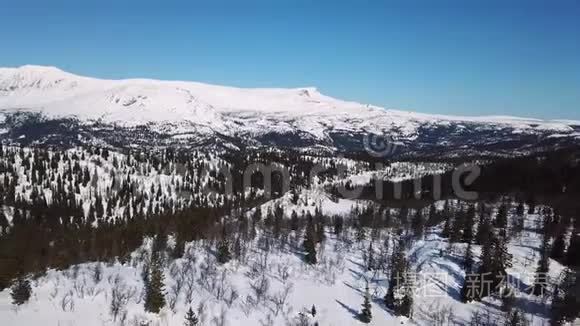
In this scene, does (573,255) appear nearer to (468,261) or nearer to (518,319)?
(468,261)

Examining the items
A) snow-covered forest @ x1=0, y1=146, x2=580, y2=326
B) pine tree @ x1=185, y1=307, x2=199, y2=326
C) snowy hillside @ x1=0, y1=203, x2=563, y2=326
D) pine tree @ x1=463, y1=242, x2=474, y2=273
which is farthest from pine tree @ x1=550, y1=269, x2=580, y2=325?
pine tree @ x1=185, y1=307, x2=199, y2=326

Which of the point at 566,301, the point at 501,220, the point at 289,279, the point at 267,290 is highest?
the point at 501,220

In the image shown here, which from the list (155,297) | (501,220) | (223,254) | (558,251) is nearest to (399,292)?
(223,254)

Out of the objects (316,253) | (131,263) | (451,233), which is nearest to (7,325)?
(131,263)

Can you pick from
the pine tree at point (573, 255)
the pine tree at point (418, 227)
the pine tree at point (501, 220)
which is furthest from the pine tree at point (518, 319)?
the pine tree at point (501, 220)

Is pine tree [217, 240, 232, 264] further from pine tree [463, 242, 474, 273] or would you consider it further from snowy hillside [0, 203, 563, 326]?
pine tree [463, 242, 474, 273]

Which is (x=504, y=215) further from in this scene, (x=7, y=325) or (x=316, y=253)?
(x=7, y=325)

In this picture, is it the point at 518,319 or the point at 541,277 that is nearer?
the point at 518,319

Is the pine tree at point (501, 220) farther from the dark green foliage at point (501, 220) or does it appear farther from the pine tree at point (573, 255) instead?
the pine tree at point (573, 255)
